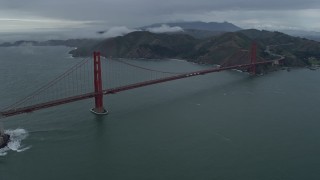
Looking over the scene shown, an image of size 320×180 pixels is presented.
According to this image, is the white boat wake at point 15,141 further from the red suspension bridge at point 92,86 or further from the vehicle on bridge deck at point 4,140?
the red suspension bridge at point 92,86

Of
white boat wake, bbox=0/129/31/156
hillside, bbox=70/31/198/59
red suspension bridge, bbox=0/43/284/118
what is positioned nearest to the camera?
white boat wake, bbox=0/129/31/156

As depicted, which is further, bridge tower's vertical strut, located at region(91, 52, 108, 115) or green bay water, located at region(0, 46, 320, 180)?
bridge tower's vertical strut, located at region(91, 52, 108, 115)

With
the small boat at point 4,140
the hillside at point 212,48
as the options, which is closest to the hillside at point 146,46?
the hillside at point 212,48

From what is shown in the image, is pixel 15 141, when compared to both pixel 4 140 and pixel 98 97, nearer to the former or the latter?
pixel 4 140

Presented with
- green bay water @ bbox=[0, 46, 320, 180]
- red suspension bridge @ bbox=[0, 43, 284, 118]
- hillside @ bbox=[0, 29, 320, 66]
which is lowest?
green bay water @ bbox=[0, 46, 320, 180]

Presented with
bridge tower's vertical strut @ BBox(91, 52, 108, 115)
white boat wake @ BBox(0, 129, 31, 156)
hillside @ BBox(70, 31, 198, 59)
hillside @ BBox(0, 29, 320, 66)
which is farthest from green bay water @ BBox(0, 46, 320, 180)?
hillside @ BBox(70, 31, 198, 59)

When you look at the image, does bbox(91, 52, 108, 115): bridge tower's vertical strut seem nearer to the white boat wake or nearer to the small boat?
the white boat wake
